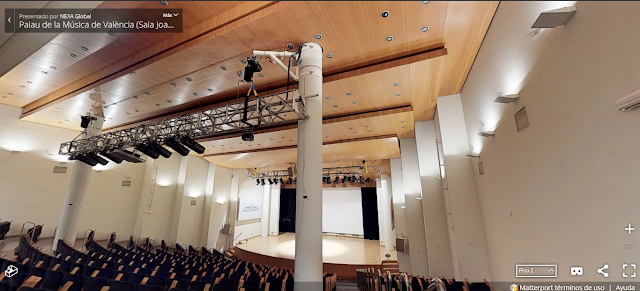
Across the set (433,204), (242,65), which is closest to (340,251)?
(433,204)

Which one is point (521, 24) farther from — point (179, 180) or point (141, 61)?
point (179, 180)

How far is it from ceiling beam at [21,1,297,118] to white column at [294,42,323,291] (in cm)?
102

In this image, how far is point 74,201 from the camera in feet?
28.2

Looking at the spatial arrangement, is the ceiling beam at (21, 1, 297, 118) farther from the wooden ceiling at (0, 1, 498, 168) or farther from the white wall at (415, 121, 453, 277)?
the white wall at (415, 121, 453, 277)

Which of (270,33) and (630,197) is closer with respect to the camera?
(630,197)

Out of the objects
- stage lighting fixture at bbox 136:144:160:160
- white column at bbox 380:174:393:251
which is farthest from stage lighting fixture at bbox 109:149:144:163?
white column at bbox 380:174:393:251

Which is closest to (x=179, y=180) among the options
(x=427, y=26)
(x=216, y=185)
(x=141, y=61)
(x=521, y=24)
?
(x=216, y=185)

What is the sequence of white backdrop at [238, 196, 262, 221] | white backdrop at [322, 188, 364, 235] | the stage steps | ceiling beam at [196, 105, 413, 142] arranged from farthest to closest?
white backdrop at [322, 188, 364, 235] < white backdrop at [238, 196, 262, 221] < the stage steps < ceiling beam at [196, 105, 413, 142]

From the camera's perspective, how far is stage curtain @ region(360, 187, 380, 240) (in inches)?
785

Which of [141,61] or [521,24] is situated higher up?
[141,61]

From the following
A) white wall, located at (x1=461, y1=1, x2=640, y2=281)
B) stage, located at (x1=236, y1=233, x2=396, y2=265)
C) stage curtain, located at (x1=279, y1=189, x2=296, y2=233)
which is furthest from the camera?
stage curtain, located at (x1=279, y1=189, x2=296, y2=233)

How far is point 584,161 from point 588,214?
1.70 feet

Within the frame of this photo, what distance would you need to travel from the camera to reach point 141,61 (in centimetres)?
540

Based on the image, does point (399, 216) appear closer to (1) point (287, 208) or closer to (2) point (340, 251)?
(2) point (340, 251)
